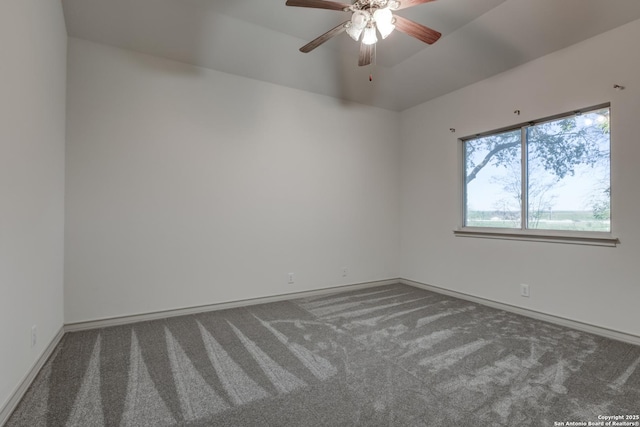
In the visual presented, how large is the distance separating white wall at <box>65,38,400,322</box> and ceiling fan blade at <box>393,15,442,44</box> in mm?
1932

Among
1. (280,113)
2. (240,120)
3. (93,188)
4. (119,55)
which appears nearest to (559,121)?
(280,113)

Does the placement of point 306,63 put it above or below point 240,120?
above

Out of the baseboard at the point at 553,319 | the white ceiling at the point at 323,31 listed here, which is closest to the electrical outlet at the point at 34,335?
the white ceiling at the point at 323,31

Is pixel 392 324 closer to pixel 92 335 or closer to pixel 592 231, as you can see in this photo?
pixel 592 231

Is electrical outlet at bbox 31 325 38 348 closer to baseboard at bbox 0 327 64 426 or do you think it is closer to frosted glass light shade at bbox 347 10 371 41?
baseboard at bbox 0 327 64 426

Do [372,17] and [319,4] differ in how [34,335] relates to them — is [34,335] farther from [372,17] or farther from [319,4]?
[372,17]

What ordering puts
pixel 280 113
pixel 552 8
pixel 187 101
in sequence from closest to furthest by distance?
pixel 552 8 < pixel 187 101 < pixel 280 113

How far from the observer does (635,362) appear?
2162 millimetres

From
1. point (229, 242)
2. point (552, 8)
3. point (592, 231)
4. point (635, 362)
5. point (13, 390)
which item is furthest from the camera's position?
point (229, 242)

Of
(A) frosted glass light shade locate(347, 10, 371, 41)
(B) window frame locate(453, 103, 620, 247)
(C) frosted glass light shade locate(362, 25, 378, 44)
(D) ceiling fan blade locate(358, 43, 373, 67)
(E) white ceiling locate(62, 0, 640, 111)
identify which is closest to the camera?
(A) frosted glass light shade locate(347, 10, 371, 41)

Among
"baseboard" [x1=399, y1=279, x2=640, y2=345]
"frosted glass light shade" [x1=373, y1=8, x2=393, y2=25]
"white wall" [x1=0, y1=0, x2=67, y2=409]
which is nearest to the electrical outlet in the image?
"white wall" [x1=0, y1=0, x2=67, y2=409]

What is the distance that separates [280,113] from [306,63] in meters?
0.68

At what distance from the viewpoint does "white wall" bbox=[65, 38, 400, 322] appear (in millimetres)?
2803

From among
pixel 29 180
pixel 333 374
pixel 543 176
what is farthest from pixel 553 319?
pixel 29 180
